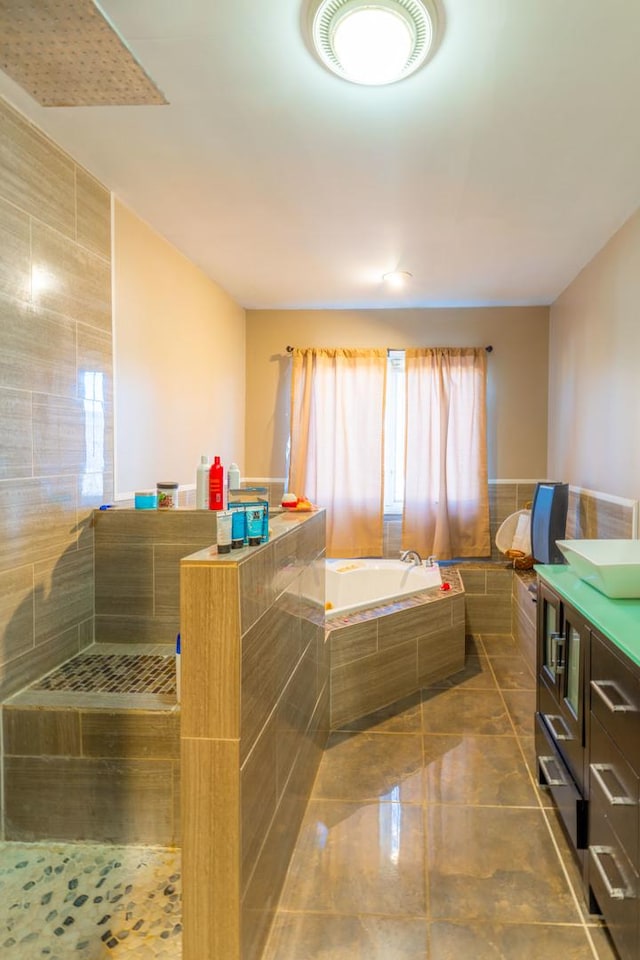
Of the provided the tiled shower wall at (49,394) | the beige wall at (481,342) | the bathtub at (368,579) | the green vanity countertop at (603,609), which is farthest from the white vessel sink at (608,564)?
the beige wall at (481,342)

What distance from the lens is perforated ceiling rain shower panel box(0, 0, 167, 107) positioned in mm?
1314

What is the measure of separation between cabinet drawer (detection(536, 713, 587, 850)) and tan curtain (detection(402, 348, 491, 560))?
2.11 metres

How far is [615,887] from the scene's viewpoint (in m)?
1.29

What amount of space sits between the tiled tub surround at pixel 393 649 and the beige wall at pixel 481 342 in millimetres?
1462

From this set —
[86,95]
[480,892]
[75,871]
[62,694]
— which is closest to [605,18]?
[86,95]

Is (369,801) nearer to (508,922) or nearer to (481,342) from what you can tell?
(508,922)

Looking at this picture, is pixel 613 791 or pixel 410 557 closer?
pixel 613 791

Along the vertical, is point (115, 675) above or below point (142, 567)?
below

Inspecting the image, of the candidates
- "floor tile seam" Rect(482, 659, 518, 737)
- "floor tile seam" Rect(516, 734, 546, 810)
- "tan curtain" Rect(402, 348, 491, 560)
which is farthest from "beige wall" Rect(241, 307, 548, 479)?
"floor tile seam" Rect(516, 734, 546, 810)

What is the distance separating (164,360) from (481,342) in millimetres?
2488

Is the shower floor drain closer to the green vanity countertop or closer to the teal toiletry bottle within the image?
the teal toiletry bottle

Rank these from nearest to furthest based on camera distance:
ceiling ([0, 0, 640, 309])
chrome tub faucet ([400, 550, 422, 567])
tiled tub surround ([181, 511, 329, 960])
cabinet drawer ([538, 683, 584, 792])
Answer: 1. tiled tub surround ([181, 511, 329, 960])
2. ceiling ([0, 0, 640, 309])
3. cabinet drawer ([538, 683, 584, 792])
4. chrome tub faucet ([400, 550, 422, 567])

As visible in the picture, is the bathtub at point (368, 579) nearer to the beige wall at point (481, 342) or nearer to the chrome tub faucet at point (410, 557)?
the chrome tub faucet at point (410, 557)

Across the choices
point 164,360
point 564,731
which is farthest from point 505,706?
point 164,360
